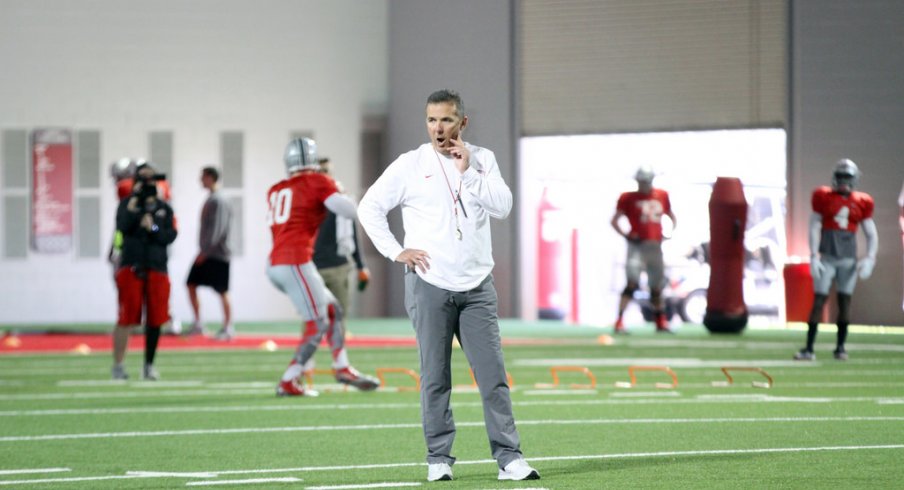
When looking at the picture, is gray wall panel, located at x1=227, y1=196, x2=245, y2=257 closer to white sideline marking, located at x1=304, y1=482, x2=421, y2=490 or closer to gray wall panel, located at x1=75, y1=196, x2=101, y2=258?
gray wall panel, located at x1=75, y1=196, x2=101, y2=258

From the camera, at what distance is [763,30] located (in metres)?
26.2

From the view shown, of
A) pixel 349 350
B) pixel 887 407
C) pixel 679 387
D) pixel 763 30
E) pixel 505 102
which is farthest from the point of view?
pixel 505 102

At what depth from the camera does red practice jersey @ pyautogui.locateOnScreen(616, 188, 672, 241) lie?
882 inches

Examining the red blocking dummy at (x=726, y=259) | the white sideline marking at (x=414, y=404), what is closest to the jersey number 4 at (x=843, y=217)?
the white sideline marking at (x=414, y=404)

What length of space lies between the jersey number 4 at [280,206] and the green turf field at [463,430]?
139 centimetres

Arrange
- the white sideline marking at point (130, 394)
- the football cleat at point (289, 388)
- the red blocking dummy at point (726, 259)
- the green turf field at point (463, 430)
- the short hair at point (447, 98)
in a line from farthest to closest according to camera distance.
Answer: the red blocking dummy at point (726, 259) → the white sideline marking at point (130, 394) → the football cleat at point (289, 388) → the green turf field at point (463, 430) → the short hair at point (447, 98)

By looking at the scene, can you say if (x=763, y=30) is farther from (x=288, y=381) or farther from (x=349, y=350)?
(x=288, y=381)

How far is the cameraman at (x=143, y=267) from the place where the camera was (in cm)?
1406

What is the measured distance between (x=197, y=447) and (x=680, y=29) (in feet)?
63.0

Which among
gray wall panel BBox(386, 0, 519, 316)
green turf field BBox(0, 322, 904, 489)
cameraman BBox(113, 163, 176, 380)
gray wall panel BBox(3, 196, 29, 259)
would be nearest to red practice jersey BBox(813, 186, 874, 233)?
green turf field BBox(0, 322, 904, 489)

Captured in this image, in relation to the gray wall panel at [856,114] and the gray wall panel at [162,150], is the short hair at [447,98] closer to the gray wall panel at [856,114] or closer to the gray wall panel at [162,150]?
the gray wall panel at [856,114]

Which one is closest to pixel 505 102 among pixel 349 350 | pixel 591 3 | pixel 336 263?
pixel 591 3

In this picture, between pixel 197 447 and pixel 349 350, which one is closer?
pixel 197 447

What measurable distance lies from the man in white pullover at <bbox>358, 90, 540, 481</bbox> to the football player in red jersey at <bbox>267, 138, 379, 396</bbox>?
5022 millimetres
